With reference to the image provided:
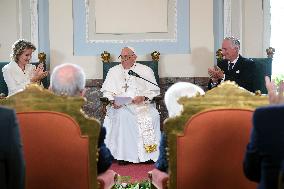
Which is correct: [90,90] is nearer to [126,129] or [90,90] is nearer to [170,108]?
[126,129]

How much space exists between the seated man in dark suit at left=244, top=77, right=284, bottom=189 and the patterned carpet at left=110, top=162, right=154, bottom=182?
2747 millimetres

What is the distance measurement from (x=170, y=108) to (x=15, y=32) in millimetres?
4445

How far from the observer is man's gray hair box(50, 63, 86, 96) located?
7.95 feet

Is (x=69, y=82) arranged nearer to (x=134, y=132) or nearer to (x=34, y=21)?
(x=134, y=132)

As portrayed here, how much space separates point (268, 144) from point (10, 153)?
3.34ft

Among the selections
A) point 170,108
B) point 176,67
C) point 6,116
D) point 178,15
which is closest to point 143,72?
point 176,67

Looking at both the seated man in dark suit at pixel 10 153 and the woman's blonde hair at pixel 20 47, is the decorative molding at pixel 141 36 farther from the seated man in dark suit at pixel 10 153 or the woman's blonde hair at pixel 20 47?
the seated man in dark suit at pixel 10 153

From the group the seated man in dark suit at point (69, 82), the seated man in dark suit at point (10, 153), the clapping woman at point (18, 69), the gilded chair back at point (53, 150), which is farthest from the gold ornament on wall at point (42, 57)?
the seated man in dark suit at point (10, 153)

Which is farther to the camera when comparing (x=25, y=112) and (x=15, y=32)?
(x=15, y=32)

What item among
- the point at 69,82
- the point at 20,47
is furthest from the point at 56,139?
the point at 20,47

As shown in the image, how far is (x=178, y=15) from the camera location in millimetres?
6281

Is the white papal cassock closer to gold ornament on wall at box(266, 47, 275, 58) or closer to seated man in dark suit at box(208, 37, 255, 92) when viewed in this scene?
seated man in dark suit at box(208, 37, 255, 92)

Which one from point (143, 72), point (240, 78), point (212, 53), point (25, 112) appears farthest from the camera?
point (212, 53)

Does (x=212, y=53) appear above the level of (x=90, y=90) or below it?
above
